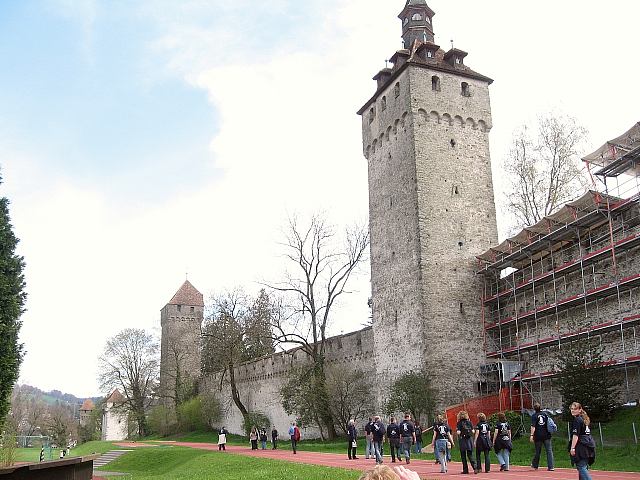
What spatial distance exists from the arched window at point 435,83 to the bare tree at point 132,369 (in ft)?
124

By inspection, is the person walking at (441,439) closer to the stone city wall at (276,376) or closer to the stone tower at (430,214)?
the stone tower at (430,214)

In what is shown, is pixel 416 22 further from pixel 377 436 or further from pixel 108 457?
pixel 108 457

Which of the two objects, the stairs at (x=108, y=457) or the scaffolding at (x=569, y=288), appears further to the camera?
the stairs at (x=108, y=457)

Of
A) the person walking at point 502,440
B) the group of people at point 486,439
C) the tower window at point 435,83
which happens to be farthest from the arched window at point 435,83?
the person walking at point 502,440

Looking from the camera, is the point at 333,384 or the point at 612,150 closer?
the point at 612,150

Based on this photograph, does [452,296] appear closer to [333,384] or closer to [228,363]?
[333,384]

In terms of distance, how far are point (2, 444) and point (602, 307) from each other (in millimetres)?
18963

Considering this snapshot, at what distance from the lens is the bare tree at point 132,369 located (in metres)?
57.3

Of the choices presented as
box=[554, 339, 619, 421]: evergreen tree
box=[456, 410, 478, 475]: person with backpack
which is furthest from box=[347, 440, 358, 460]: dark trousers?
box=[554, 339, 619, 421]: evergreen tree

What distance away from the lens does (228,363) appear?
4131cm

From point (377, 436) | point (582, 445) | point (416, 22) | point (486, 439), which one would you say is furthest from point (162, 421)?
point (582, 445)

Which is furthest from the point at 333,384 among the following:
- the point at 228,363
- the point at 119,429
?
the point at 119,429

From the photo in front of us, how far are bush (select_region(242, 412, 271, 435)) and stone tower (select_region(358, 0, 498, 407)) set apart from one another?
455 inches

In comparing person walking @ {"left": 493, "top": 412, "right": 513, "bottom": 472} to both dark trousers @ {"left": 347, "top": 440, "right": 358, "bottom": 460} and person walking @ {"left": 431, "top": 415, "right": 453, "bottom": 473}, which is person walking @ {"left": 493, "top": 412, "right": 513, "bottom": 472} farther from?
dark trousers @ {"left": 347, "top": 440, "right": 358, "bottom": 460}
